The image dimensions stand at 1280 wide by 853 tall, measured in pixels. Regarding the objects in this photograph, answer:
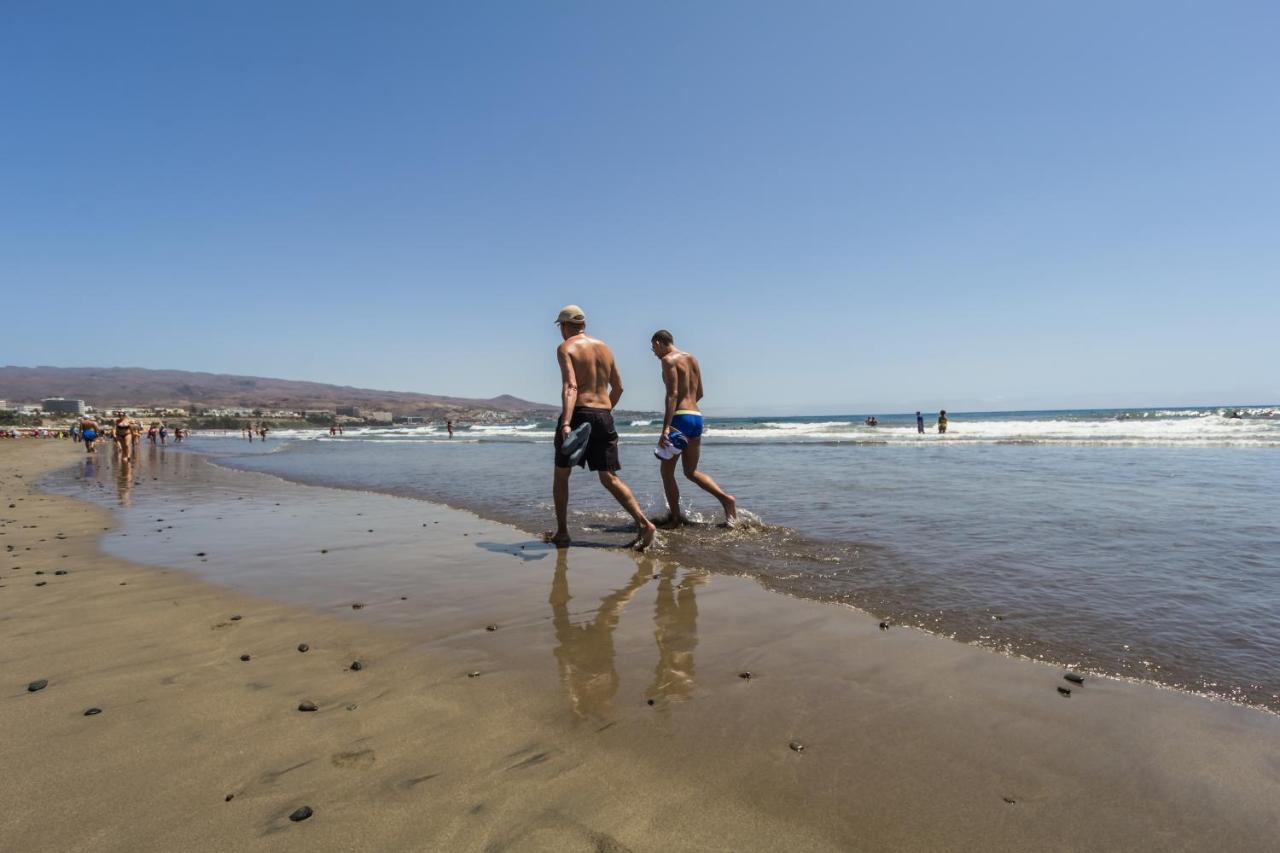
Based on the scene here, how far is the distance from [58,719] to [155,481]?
14.0 m

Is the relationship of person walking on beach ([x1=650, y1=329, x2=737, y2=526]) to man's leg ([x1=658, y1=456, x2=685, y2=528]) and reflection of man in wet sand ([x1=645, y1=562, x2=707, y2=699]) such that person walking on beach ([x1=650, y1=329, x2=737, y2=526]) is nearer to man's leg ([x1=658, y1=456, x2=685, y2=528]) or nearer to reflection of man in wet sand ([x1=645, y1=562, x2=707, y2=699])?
man's leg ([x1=658, y1=456, x2=685, y2=528])

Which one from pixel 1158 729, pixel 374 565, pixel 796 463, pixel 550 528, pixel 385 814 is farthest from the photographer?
pixel 796 463

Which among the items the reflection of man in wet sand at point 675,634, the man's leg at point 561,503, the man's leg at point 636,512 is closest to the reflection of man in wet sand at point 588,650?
the reflection of man in wet sand at point 675,634

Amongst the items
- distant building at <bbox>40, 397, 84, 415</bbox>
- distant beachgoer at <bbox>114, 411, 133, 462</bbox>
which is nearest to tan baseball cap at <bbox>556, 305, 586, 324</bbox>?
distant beachgoer at <bbox>114, 411, 133, 462</bbox>

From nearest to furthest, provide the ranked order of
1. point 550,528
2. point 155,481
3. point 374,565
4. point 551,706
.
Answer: point 551,706, point 374,565, point 550,528, point 155,481

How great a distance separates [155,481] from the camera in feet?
44.5

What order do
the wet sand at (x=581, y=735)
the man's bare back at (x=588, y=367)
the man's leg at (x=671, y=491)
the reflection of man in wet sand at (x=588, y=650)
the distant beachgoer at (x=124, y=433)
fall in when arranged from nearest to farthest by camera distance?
the wet sand at (x=581, y=735)
the reflection of man in wet sand at (x=588, y=650)
the man's bare back at (x=588, y=367)
the man's leg at (x=671, y=491)
the distant beachgoer at (x=124, y=433)

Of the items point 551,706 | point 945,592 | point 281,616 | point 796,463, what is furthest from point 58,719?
point 796,463

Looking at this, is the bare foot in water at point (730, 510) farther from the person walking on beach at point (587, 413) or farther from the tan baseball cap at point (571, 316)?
the tan baseball cap at point (571, 316)

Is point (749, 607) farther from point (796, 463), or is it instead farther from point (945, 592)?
point (796, 463)

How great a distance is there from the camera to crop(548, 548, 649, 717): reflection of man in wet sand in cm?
256

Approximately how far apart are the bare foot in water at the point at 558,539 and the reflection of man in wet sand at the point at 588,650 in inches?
54.8

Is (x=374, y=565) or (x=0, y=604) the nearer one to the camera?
(x=0, y=604)

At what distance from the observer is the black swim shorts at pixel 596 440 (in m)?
5.86
